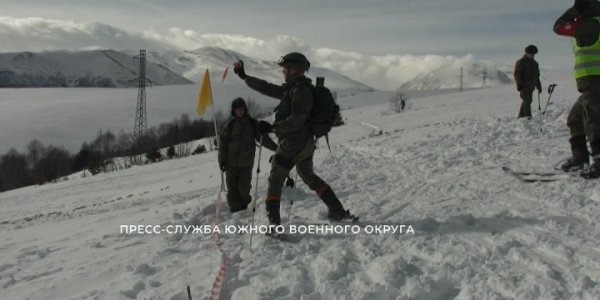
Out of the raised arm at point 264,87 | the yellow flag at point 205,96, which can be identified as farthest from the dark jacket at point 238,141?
the raised arm at point 264,87

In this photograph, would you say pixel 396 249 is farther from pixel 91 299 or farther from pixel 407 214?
pixel 91 299

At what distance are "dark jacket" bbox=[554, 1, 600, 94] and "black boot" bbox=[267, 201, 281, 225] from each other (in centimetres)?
437

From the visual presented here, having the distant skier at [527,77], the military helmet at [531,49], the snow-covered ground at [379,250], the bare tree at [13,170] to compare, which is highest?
the military helmet at [531,49]

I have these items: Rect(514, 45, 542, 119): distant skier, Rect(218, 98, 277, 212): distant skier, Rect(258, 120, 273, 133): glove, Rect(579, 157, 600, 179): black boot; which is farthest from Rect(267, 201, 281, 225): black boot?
Rect(514, 45, 542, 119): distant skier

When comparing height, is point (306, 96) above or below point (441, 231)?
above

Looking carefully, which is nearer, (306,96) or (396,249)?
(396,249)

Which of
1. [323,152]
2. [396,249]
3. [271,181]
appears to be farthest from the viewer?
[323,152]

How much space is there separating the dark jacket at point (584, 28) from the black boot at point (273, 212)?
4.37 meters

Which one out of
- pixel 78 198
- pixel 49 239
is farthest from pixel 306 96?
pixel 78 198

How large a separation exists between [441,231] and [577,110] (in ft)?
11.2

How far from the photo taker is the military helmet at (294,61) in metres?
6.04

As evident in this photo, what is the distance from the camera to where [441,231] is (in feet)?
19.3

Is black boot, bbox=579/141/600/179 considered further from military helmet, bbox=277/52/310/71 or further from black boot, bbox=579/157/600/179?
military helmet, bbox=277/52/310/71

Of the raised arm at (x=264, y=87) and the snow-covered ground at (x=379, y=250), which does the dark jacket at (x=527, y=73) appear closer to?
Result: the snow-covered ground at (x=379, y=250)
